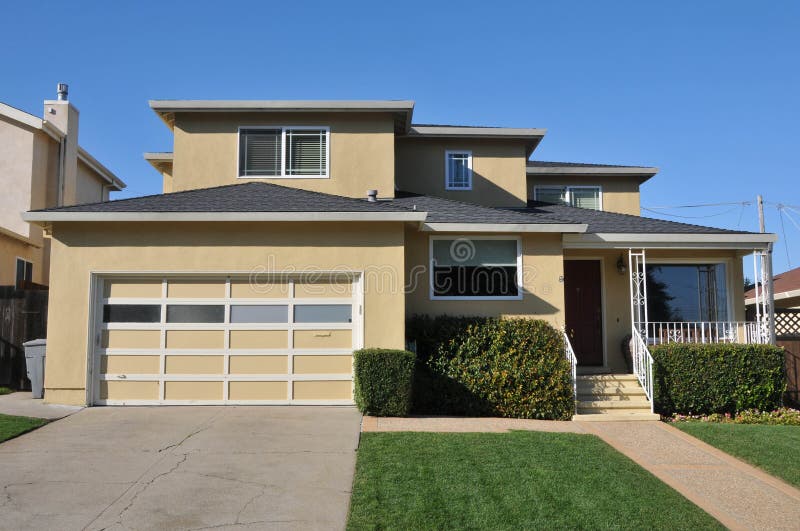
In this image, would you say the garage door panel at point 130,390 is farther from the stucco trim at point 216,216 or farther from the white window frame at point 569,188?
the white window frame at point 569,188

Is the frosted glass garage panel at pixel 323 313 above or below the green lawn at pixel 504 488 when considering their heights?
above

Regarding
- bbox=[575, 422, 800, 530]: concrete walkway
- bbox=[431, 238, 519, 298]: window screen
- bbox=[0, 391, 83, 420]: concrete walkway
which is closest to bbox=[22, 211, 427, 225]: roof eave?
bbox=[431, 238, 519, 298]: window screen

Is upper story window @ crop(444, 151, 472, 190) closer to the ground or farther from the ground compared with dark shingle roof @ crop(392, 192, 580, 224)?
farther from the ground

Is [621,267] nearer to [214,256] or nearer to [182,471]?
[214,256]

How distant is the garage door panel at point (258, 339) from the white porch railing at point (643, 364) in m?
6.61

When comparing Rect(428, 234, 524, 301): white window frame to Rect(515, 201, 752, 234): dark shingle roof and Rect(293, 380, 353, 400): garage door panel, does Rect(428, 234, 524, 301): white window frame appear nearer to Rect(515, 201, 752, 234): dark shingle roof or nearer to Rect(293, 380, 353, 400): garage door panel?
Rect(515, 201, 752, 234): dark shingle roof

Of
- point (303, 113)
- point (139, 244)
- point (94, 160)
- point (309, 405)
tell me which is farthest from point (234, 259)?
point (94, 160)

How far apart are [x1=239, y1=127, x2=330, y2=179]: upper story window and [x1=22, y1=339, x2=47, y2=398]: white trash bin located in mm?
5452

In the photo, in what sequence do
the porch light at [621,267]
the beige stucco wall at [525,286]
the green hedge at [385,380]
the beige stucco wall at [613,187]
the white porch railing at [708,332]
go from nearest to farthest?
the green hedge at [385,380], the beige stucco wall at [525,286], the white porch railing at [708,332], the porch light at [621,267], the beige stucco wall at [613,187]

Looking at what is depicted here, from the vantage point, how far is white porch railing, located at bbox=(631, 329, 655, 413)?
39.8 ft

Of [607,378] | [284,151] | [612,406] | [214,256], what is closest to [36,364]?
[214,256]

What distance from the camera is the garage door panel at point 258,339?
37.8 ft

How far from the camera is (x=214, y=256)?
37.9 ft

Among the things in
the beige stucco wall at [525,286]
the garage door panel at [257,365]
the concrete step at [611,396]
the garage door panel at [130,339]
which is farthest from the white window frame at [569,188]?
the garage door panel at [130,339]
